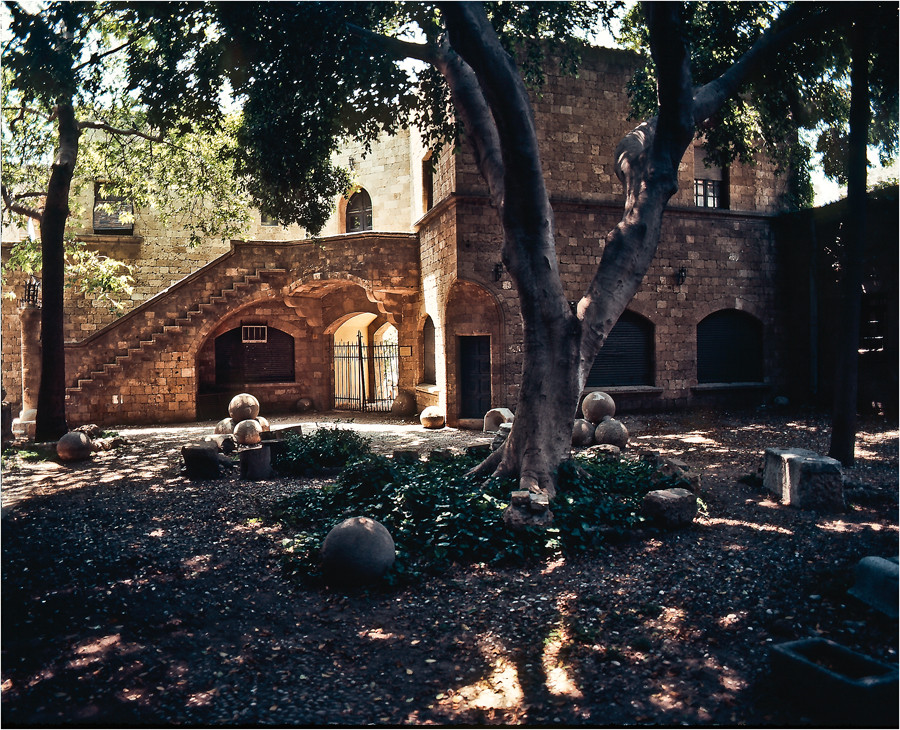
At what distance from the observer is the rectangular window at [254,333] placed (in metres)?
17.5

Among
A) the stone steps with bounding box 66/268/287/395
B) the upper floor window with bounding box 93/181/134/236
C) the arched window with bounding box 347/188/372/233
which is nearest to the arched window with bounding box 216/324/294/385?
the stone steps with bounding box 66/268/287/395

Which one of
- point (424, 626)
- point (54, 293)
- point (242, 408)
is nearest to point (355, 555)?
point (424, 626)

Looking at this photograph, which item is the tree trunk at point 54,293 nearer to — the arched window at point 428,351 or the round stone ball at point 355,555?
the arched window at point 428,351

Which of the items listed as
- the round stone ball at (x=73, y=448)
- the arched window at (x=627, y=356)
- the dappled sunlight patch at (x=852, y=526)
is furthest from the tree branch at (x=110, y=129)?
the dappled sunlight patch at (x=852, y=526)

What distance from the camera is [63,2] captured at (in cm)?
654

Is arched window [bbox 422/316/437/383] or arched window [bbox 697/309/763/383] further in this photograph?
arched window [bbox 422/316/437/383]

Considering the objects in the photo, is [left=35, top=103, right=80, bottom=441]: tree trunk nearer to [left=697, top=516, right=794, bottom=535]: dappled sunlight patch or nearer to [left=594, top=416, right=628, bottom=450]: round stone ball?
[left=594, top=416, right=628, bottom=450]: round stone ball

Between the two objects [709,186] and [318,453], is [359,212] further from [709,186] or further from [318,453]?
[318,453]

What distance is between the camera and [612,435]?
410 inches

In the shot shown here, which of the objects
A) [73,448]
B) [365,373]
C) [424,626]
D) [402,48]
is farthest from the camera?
[365,373]

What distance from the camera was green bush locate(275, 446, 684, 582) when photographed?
18.2 feet

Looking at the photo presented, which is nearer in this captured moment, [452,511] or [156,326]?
[452,511]

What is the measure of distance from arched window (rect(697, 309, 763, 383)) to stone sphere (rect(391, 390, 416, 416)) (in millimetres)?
7260

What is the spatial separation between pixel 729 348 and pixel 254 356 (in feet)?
41.9
